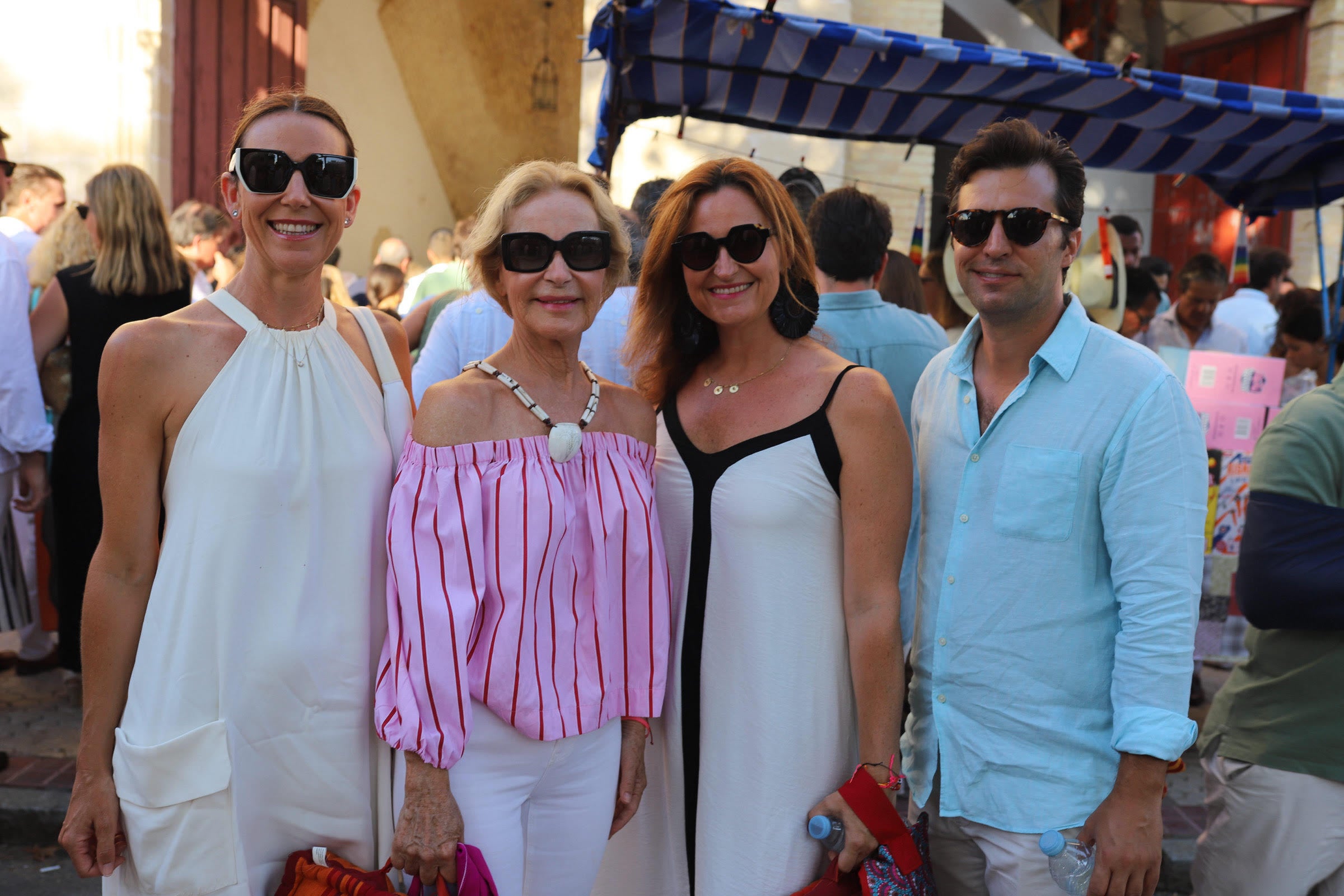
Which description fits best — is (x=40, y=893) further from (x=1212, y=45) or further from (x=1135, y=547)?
(x=1212, y=45)

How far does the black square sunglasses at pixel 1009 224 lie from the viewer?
213 cm

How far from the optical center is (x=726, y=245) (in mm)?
2297

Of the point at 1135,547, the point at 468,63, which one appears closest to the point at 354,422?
the point at 1135,547

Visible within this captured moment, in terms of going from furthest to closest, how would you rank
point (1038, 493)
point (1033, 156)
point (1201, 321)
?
point (1201, 321) < point (1033, 156) < point (1038, 493)

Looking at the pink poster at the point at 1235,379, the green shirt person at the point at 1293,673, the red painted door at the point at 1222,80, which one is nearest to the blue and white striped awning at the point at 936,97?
the pink poster at the point at 1235,379

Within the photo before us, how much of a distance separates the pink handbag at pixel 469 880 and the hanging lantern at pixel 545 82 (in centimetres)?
1445

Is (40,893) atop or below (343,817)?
below

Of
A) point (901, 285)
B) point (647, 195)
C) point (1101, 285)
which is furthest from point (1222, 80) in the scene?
point (647, 195)

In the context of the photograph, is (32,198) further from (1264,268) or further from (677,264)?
(1264,268)

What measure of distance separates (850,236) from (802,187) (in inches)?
60.2

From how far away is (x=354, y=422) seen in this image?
216 centimetres

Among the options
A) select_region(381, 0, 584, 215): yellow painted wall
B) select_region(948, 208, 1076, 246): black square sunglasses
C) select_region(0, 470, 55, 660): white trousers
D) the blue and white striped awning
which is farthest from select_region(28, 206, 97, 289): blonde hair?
select_region(381, 0, 584, 215): yellow painted wall

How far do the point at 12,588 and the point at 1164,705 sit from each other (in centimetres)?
493

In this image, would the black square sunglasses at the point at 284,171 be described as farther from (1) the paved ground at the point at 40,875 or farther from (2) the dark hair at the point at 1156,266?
(2) the dark hair at the point at 1156,266
